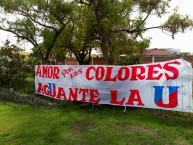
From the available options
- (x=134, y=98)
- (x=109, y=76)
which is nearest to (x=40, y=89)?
(x=109, y=76)

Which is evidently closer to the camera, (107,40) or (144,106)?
(144,106)

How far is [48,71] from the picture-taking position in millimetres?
10289

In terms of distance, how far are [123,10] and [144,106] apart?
18.0 ft

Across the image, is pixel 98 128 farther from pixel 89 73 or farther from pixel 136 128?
pixel 89 73

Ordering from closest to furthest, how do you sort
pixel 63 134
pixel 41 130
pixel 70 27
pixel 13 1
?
pixel 63 134, pixel 41 130, pixel 13 1, pixel 70 27

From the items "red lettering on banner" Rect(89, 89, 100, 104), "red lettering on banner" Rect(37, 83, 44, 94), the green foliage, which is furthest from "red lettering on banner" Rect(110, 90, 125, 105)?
the green foliage

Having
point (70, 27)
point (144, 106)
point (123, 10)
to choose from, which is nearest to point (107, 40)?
point (123, 10)

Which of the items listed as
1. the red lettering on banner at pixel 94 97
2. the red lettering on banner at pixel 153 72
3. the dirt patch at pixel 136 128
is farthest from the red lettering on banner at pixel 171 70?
the red lettering on banner at pixel 94 97

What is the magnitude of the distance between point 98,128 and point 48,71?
4.64m

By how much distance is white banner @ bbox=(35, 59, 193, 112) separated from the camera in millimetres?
6184

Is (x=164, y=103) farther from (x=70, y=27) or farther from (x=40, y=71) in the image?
(x=70, y=27)

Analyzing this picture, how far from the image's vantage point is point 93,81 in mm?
8031

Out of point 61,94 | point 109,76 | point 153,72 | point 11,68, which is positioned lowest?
point 61,94

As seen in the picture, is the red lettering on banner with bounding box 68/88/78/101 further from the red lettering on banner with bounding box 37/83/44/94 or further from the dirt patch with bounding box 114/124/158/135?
the dirt patch with bounding box 114/124/158/135
